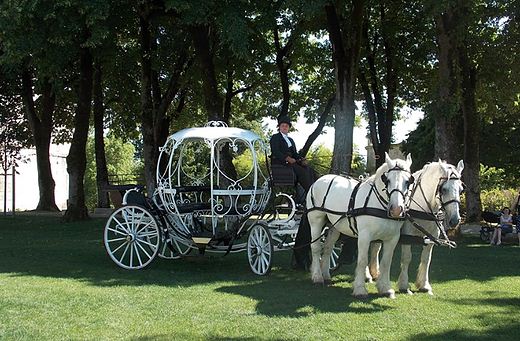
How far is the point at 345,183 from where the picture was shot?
1012cm

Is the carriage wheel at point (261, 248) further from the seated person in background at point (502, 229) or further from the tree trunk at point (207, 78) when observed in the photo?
the seated person in background at point (502, 229)

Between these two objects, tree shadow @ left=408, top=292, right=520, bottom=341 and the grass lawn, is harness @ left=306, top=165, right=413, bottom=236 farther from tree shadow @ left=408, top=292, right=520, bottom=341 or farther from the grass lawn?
tree shadow @ left=408, top=292, right=520, bottom=341

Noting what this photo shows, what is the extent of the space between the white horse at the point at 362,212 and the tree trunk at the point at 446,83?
7.59m

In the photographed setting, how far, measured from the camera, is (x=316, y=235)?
10.4m

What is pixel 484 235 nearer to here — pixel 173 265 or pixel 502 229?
pixel 502 229

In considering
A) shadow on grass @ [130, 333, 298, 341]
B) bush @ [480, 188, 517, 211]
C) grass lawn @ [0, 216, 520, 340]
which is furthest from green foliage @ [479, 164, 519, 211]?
shadow on grass @ [130, 333, 298, 341]

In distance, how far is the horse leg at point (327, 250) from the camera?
1048 cm

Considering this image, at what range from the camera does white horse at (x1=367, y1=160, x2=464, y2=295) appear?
8.58m

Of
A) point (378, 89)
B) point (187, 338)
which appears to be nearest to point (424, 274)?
point (187, 338)

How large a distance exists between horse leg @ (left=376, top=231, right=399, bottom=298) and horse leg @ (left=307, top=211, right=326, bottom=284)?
135cm

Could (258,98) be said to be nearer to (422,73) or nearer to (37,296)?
(422,73)

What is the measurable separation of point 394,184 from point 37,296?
17.6ft

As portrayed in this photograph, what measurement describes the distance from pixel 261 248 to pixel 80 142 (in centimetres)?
1279

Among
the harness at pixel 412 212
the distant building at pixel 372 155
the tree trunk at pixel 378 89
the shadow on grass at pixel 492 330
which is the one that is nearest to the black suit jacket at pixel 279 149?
the harness at pixel 412 212
